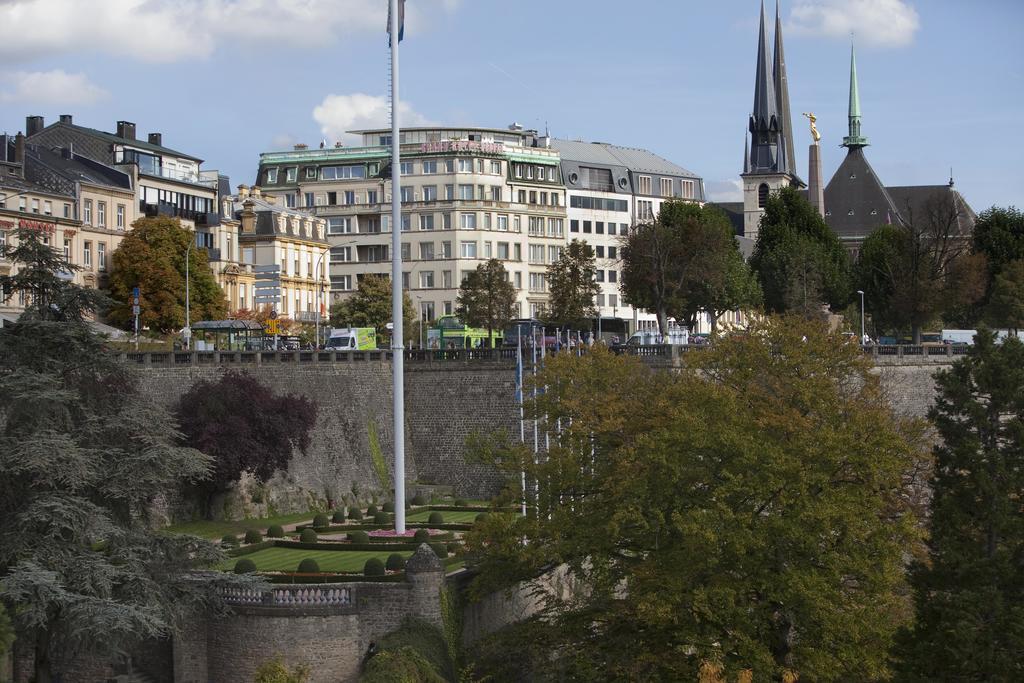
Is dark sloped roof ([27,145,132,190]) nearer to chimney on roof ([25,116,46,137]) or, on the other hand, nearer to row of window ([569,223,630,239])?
chimney on roof ([25,116,46,137])

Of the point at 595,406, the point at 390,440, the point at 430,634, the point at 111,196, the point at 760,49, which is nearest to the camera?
the point at 430,634

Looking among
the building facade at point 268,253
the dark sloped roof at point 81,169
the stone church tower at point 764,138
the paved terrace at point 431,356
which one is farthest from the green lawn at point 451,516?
the stone church tower at point 764,138

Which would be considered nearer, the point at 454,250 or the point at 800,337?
the point at 800,337

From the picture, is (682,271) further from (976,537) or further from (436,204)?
(976,537)

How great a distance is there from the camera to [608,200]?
158 meters

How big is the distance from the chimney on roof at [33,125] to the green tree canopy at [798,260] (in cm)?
5226

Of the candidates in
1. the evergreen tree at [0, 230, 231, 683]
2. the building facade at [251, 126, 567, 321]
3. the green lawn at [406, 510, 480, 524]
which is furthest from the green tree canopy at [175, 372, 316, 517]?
the building facade at [251, 126, 567, 321]

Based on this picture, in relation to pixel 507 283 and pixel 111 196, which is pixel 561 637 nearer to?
pixel 111 196

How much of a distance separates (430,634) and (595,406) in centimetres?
918

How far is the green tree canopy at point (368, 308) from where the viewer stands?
128 meters

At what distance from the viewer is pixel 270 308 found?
118375mm

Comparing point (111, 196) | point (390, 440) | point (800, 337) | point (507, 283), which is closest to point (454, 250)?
point (507, 283)

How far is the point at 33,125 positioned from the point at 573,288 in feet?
125

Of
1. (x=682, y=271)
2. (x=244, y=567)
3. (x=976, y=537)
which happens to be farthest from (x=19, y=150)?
(x=976, y=537)
